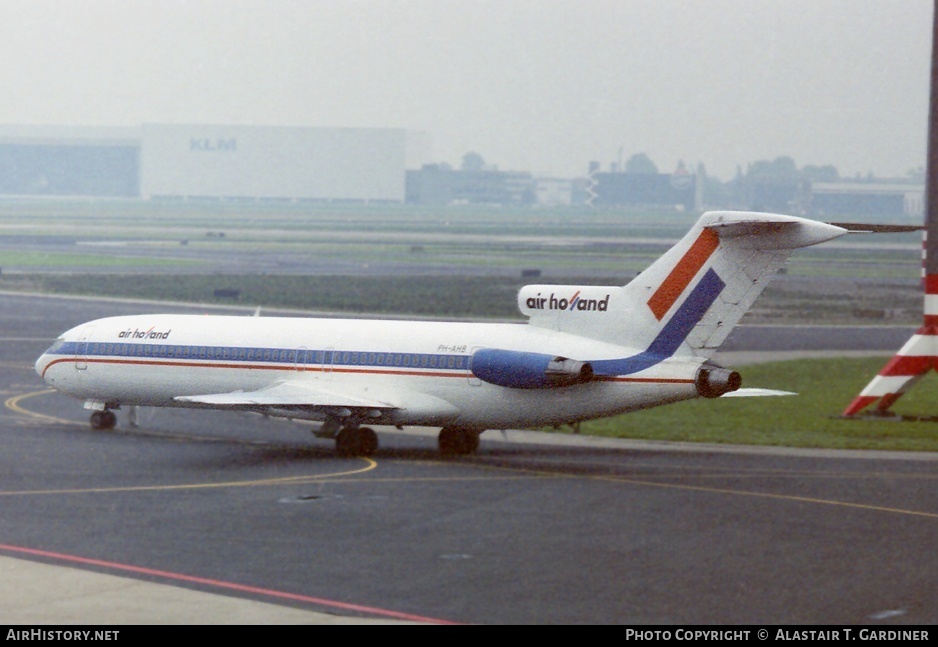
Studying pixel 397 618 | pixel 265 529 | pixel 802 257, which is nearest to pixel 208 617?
pixel 397 618

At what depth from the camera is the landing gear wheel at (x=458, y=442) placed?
34.9 metres

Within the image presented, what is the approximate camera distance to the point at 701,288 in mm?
30922

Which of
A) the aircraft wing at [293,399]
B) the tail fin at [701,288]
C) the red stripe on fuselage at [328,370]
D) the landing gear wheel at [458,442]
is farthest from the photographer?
the landing gear wheel at [458,442]

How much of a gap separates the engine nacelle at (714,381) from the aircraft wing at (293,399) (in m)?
7.79

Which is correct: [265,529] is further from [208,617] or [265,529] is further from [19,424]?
[19,424]

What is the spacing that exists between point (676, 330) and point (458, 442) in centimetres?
681

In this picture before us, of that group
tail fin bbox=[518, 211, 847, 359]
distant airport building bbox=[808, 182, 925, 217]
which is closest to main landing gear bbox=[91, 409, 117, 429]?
tail fin bbox=[518, 211, 847, 359]

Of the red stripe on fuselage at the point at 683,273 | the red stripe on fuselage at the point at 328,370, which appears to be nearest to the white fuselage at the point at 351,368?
the red stripe on fuselage at the point at 328,370

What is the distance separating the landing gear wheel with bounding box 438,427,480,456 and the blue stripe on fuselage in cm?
477

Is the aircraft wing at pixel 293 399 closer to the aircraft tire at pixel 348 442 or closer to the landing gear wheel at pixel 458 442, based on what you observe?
the aircraft tire at pixel 348 442

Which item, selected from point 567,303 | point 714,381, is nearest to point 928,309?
point 714,381

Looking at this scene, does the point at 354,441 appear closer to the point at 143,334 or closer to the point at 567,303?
the point at 567,303

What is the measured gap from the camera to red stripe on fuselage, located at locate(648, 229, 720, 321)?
101 feet
